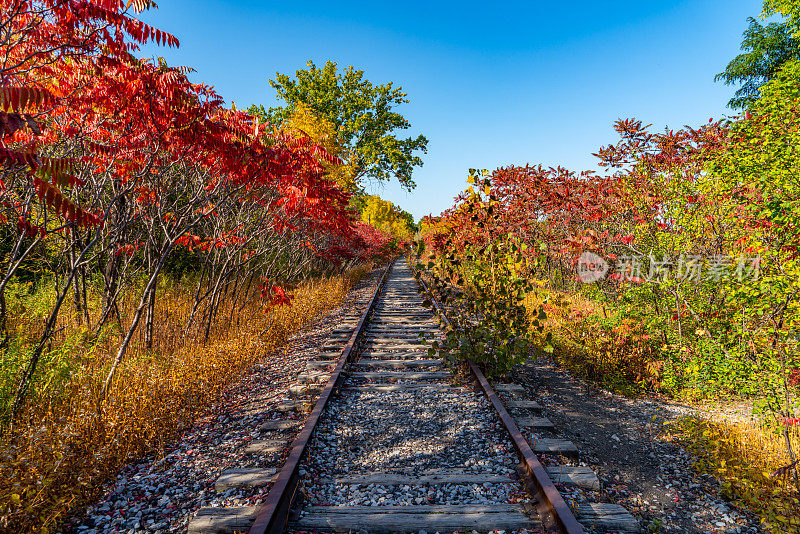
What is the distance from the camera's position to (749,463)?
363 centimetres

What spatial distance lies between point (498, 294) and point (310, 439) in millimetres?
3385

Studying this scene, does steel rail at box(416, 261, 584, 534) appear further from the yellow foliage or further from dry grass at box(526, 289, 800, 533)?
the yellow foliage

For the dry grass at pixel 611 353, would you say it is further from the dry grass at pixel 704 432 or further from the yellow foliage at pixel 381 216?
the yellow foliage at pixel 381 216

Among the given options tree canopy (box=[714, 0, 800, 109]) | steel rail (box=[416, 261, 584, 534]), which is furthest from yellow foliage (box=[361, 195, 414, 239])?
steel rail (box=[416, 261, 584, 534])

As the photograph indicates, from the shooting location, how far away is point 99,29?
3.59 m

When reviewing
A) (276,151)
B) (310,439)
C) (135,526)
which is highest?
(276,151)

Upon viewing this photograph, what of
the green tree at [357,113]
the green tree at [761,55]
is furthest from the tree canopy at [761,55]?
the green tree at [357,113]

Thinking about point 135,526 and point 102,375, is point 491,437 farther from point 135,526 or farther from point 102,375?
point 102,375

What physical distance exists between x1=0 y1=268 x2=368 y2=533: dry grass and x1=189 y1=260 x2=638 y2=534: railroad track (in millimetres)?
1003

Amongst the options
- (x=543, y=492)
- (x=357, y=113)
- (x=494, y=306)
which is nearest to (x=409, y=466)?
(x=543, y=492)

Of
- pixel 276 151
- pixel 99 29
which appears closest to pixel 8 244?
pixel 276 151

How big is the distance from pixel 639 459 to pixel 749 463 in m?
0.91

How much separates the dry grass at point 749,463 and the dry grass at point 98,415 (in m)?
4.96

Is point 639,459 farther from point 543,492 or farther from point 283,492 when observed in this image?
point 283,492
